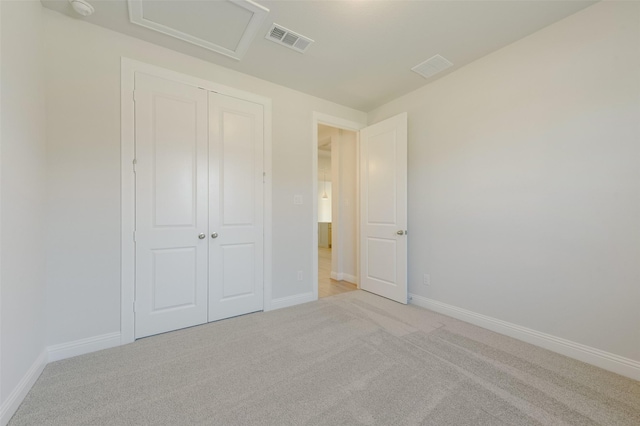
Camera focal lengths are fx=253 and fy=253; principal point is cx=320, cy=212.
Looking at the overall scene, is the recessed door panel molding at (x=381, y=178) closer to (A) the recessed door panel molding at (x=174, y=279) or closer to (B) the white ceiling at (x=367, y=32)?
(B) the white ceiling at (x=367, y=32)

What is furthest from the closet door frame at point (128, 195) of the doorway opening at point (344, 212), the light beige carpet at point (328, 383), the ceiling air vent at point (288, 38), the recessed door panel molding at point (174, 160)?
the doorway opening at point (344, 212)

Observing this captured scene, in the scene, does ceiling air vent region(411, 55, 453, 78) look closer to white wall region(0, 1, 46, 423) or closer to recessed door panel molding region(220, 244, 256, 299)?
recessed door panel molding region(220, 244, 256, 299)

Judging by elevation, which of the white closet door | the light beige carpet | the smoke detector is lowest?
the light beige carpet

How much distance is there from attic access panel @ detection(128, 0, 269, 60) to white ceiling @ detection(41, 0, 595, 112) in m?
0.02

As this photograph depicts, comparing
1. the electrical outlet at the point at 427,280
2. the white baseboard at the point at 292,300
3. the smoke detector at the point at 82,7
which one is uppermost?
the smoke detector at the point at 82,7

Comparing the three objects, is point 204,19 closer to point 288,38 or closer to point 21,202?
point 288,38

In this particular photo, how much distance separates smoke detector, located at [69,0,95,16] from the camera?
183 centimetres

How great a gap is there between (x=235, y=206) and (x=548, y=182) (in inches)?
115

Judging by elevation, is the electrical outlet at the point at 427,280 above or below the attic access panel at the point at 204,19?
below

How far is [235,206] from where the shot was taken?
277cm

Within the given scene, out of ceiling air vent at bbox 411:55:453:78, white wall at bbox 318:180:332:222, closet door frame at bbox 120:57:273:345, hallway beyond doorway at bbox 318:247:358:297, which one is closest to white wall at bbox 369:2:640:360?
ceiling air vent at bbox 411:55:453:78

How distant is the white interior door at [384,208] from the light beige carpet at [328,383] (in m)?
0.99

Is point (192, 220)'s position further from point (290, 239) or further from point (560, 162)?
point (560, 162)

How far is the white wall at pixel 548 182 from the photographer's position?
1800 mm
